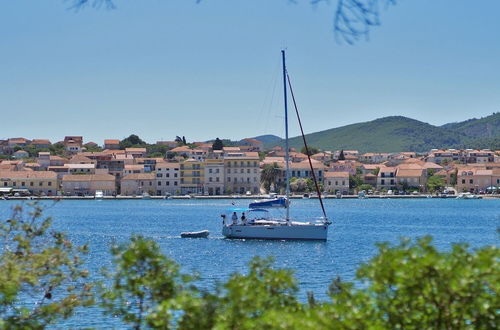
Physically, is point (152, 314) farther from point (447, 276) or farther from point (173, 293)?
point (447, 276)

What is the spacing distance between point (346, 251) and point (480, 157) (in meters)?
114

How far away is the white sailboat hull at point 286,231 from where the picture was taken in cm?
3556

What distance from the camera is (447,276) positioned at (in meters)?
4.70

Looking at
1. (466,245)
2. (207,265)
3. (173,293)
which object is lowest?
(207,265)

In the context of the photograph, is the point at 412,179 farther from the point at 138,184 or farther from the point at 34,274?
the point at 34,274

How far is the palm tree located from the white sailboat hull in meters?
72.0

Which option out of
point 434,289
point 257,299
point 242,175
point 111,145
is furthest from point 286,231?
point 111,145

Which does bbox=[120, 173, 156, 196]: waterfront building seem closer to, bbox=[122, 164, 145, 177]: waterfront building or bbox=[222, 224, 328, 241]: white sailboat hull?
bbox=[122, 164, 145, 177]: waterfront building

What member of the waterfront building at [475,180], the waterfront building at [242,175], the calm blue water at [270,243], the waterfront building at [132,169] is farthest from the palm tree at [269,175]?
the calm blue water at [270,243]

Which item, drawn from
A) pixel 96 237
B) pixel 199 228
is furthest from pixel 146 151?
pixel 96 237

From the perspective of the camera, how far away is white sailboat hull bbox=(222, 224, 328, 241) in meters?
35.6

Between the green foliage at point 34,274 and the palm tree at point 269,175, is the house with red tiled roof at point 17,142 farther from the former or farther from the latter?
the green foliage at point 34,274

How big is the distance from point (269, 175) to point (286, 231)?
73178 mm

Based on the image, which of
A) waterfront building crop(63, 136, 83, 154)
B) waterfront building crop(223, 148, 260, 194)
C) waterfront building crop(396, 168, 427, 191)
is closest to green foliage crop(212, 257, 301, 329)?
waterfront building crop(223, 148, 260, 194)
